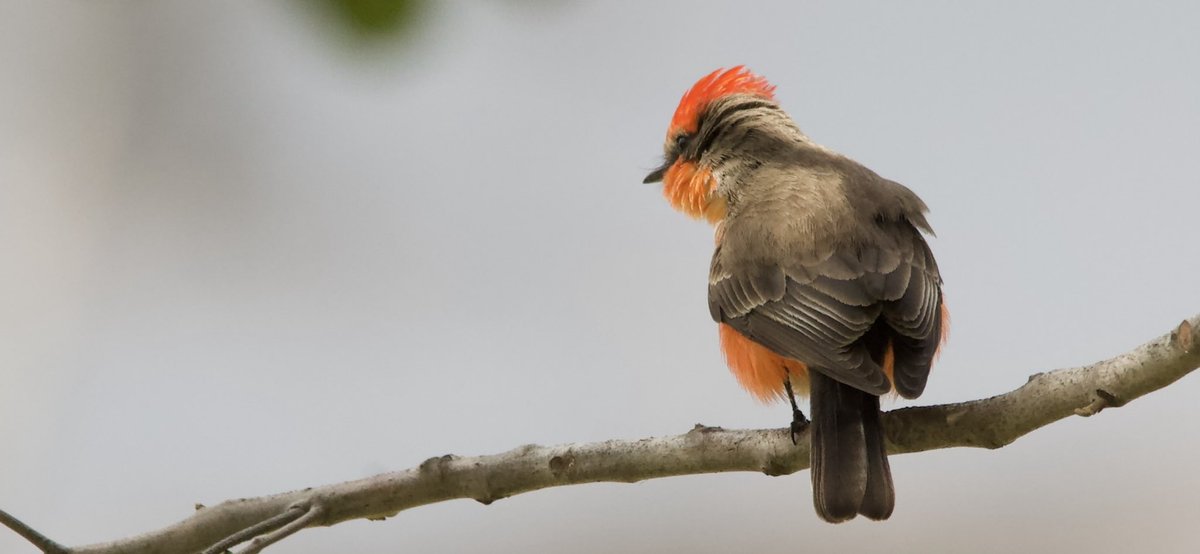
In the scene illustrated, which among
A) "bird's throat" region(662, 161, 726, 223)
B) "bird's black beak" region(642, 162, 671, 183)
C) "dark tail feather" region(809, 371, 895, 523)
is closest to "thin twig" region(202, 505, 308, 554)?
"dark tail feather" region(809, 371, 895, 523)

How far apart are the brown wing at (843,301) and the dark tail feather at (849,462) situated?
12cm

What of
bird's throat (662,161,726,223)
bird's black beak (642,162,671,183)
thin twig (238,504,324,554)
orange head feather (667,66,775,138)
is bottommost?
thin twig (238,504,324,554)

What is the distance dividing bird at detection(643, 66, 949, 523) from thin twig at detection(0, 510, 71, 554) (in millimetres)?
1568

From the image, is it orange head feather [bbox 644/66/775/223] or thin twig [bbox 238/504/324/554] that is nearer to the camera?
thin twig [bbox 238/504/324/554]

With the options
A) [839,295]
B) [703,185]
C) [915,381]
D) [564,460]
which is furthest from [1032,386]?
[703,185]

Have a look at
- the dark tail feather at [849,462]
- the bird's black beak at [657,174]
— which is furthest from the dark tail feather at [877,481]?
the bird's black beak at [657,174]

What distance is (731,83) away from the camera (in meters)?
3.93

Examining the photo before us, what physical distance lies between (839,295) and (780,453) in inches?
16.2

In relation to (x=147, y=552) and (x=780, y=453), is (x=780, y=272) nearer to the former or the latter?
(x=780, y=453)

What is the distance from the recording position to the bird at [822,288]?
2.53 metres

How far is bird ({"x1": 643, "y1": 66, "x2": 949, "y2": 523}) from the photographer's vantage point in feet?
8.29

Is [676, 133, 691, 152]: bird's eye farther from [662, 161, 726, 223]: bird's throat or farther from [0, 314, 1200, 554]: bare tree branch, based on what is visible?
[0, 314, 1200, 554]: bare tree branch

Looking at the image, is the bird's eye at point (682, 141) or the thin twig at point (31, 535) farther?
the bird's eye at point (682, 141)

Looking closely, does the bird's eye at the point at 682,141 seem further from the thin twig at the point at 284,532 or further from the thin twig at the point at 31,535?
the thin twig at the point at 31,535
